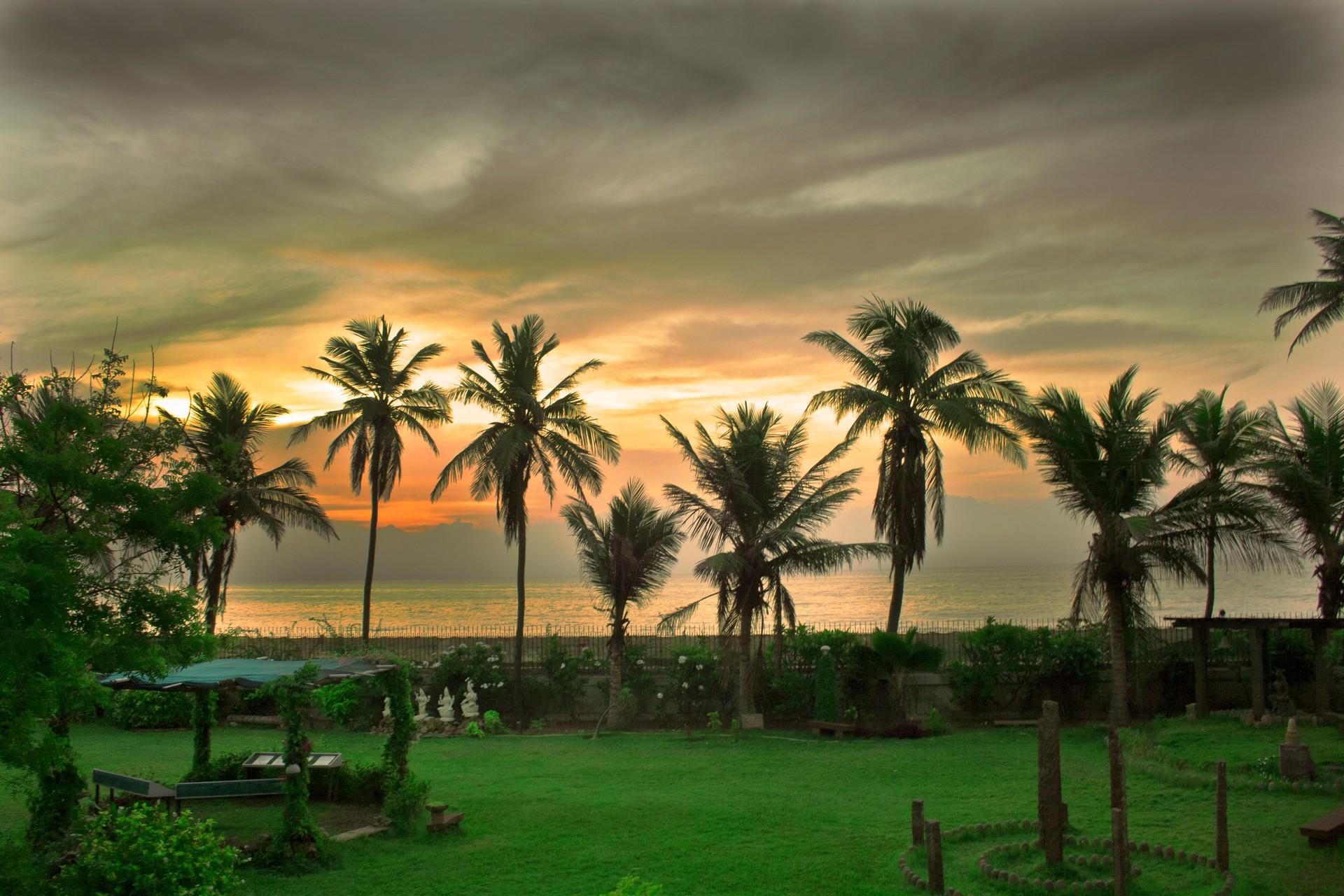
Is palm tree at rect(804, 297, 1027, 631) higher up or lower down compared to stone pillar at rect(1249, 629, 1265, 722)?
higher up

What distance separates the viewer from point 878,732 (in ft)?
70.0

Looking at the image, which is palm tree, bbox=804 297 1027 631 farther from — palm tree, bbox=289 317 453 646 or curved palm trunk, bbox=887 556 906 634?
palm tree, bbox=289 317 453 646

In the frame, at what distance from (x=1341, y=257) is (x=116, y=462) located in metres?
21.0

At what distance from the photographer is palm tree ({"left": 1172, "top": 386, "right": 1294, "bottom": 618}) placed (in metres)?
20.7

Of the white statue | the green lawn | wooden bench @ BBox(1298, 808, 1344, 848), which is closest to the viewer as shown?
the green lawn

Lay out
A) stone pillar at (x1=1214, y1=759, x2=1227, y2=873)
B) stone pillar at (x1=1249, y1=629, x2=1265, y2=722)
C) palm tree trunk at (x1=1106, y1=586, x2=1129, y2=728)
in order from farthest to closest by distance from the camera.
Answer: palm tree trunk at (x1=1106, y1=586, x2=1129, y2=728) < stone pillar at (x1=1249, y1=629, x2=1265, y2=722) < stone pillar at (x1=1214, y1=759, x2=1227, y2=873)

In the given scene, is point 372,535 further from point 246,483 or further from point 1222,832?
point 1222,832

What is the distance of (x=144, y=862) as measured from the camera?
909cm

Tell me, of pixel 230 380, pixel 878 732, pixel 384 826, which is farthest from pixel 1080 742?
pixel 230 380

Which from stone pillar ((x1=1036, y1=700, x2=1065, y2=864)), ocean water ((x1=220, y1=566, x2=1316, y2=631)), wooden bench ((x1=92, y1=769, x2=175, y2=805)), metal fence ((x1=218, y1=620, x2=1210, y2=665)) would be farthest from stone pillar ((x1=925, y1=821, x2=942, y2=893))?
ocean water ((x1=220, y1=566, x2=1316, y2=631))

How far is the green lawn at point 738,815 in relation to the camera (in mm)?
10805

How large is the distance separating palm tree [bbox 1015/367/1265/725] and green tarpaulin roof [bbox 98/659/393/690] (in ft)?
48.0

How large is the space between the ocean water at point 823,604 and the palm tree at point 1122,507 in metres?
42.3

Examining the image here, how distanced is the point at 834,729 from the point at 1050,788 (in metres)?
11.1
